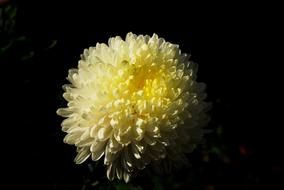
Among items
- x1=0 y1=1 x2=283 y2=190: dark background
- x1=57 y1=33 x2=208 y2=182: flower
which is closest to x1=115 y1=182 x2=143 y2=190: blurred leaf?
x1=0 y1=1 x2=283 y2=190: dark background

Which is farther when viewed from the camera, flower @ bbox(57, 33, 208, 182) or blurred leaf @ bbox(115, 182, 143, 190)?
blurred leaf @ bbox(115, 182, 143, 190)

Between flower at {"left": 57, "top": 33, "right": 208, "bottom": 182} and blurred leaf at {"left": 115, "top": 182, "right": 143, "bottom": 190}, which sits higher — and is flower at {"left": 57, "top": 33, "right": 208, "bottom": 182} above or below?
above

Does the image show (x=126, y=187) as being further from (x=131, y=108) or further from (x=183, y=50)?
(x=183, y=50)

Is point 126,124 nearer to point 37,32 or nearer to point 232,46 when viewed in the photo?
point 37,32

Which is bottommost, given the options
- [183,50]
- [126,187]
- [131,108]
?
[126,187]

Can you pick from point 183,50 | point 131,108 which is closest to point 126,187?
point 131,108

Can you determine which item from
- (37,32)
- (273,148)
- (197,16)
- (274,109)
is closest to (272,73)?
(274,109)

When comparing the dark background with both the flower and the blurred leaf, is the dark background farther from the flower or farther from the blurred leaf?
the flower
